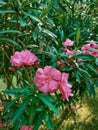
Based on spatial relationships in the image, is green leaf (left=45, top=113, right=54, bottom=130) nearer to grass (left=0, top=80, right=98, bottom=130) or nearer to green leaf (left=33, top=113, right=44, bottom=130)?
green leaf (left=33, top=113, right=44, bottom=130)

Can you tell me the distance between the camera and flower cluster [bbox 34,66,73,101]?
1.75 metres

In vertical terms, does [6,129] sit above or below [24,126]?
below

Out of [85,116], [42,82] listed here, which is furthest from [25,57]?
[85,116]

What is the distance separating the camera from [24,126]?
2.18 m

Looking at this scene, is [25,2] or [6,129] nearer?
[25,2]

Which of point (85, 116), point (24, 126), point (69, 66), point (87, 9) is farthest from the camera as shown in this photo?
point (85, 116)

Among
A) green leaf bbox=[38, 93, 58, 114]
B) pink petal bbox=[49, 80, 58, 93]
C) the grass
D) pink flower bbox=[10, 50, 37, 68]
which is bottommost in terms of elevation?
the grass

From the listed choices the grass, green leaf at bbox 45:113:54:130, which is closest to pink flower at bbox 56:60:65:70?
green leaf at bbox 45:113:54:130

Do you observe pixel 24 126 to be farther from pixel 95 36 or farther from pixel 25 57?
pixel 95 36

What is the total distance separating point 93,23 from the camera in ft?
13.9

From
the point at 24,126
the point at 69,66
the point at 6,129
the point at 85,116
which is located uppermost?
the point at 69,66

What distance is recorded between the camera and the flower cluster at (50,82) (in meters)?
1.75

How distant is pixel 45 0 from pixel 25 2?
581mm

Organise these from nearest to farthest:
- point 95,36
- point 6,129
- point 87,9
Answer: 1. point 6,129
2. point 95,36
3. point 87,9
